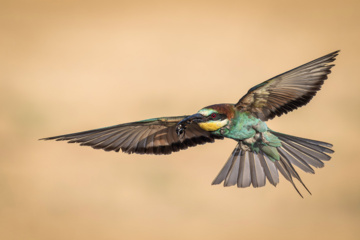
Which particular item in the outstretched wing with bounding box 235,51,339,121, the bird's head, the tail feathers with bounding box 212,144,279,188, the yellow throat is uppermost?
the outstretched wing with bounding box 235,51,339,121

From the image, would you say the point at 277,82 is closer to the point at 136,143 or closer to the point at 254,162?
the point at 254,162

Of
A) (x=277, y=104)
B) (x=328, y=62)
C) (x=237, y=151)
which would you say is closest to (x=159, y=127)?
(x=237, y=151)

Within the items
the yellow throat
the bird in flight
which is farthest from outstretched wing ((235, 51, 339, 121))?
the yellow throat

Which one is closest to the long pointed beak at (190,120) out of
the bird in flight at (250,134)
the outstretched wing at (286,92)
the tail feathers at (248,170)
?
the bird in flight at (250,134)

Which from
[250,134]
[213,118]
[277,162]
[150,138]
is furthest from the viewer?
[150,138]

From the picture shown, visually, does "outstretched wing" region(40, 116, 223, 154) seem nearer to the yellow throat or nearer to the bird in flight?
the bird in flight

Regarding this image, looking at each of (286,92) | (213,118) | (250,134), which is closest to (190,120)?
(213,118)

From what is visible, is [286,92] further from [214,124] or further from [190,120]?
[190,120]
